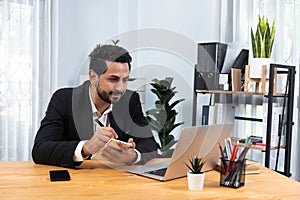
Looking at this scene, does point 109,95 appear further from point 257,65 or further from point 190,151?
point 257,65

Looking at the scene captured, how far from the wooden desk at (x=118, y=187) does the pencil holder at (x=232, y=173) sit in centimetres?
3

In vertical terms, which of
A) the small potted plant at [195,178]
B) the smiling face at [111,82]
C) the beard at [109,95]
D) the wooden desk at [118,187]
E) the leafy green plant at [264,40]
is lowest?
the wooden desk at [118,187]

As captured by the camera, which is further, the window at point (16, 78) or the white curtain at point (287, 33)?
the window at point (16, 78)

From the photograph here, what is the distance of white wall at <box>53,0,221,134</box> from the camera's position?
328 centimetres

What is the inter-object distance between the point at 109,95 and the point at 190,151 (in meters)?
0.61

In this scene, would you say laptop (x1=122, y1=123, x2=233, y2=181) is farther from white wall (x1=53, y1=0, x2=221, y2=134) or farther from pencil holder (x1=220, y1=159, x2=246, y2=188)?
white wall (x1=53, y1=0, x2=221, y2=134)

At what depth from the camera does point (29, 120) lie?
3.44 m

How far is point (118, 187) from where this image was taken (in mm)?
1322

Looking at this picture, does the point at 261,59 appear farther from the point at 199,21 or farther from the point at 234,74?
the point at 199,21

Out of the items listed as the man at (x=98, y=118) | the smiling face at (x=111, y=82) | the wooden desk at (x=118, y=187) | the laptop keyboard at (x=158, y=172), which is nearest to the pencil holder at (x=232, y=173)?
the wooden desk at (x=118, y=187)

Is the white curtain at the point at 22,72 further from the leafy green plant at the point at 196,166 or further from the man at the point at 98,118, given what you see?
the leafy green plant at the point at 196,166

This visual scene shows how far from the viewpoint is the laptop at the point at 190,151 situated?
138 centimetres

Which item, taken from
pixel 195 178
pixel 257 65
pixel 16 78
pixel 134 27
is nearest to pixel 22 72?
pixel 16 78

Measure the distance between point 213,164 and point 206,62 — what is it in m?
1.47
